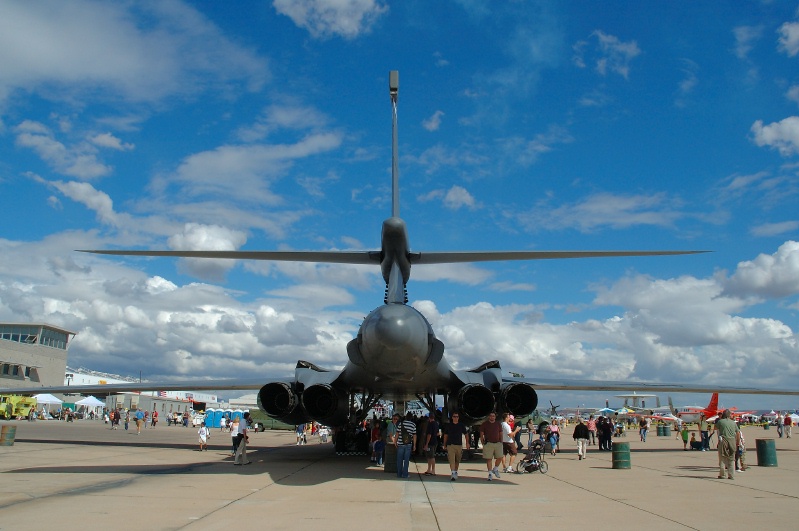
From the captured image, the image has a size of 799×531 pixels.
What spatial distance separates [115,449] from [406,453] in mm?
11048

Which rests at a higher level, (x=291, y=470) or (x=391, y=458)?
(x=391, y=458)

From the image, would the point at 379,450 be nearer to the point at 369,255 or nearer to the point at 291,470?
the point at 291,470

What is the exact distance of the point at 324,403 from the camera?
13.9 metres

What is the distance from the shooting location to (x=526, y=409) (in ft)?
43.5

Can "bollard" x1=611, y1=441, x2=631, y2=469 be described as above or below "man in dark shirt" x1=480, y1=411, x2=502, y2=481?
below

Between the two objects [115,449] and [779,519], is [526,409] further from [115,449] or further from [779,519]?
[115,449]

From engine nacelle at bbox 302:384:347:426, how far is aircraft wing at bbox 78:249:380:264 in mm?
2926

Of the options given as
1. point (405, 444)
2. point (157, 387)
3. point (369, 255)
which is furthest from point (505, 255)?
point (157, 387)

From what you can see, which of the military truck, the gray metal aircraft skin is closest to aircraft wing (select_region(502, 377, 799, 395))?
the gray metal aircraft skin

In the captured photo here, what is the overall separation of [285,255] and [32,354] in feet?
178

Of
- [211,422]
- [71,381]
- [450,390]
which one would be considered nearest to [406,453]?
[450,390]

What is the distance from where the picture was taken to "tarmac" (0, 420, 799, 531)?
6.46 metres

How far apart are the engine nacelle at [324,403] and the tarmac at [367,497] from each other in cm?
106

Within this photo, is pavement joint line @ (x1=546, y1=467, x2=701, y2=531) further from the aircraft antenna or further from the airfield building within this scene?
the airfield building
